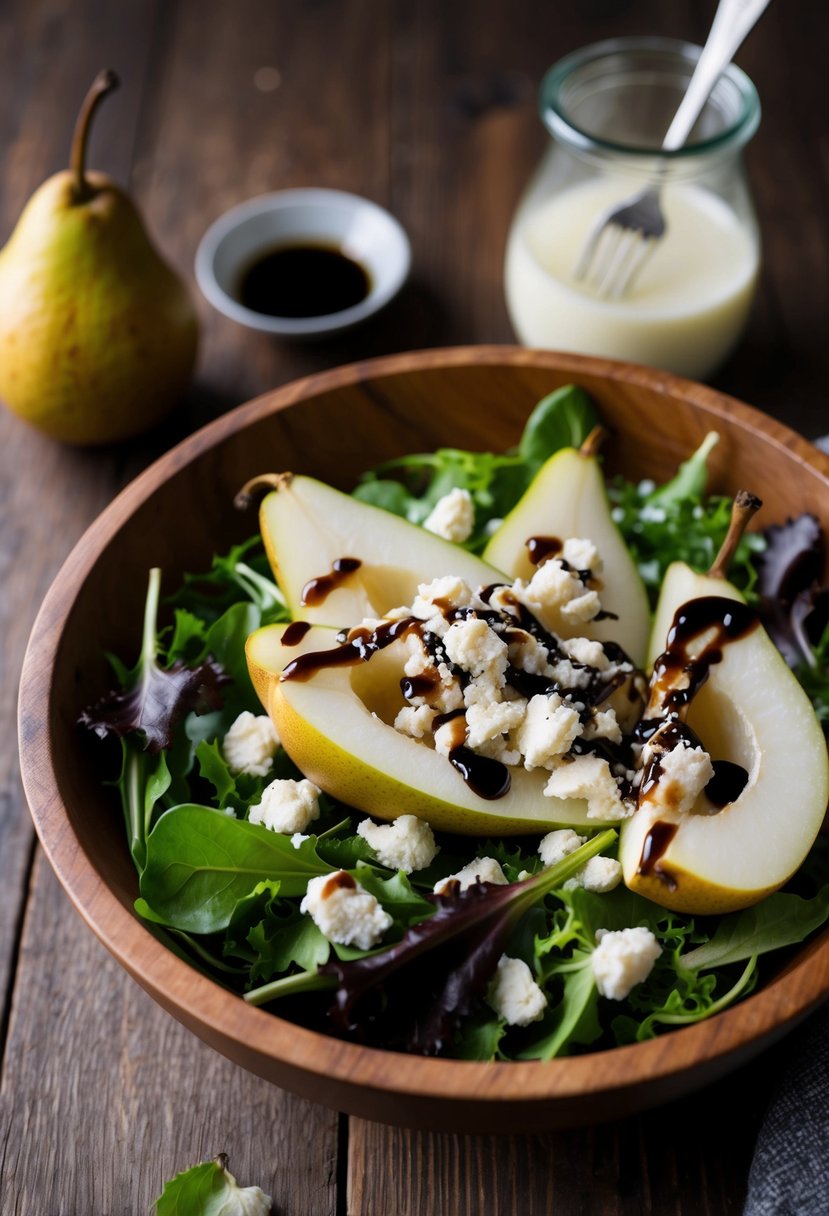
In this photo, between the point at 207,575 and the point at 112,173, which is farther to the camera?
the point at 112,173

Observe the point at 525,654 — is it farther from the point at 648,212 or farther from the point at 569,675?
the point at 648,212

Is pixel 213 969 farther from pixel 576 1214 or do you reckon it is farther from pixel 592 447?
pixel 592 447

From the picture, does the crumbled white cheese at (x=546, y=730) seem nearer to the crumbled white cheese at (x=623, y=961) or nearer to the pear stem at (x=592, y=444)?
the crumbled white cheese at (x=623, y=961)

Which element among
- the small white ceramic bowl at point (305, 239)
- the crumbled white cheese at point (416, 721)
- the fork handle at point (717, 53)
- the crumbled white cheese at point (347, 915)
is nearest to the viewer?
the crumbled white cheese at point (347, 915)

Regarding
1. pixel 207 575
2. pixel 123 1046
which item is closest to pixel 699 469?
pixel 207 575

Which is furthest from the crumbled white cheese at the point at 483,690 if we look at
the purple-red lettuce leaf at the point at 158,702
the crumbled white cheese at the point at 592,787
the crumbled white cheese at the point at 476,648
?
the purple-red lettuce leaf at the point at 158,702

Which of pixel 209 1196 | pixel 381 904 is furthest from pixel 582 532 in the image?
pixel 209 1196
